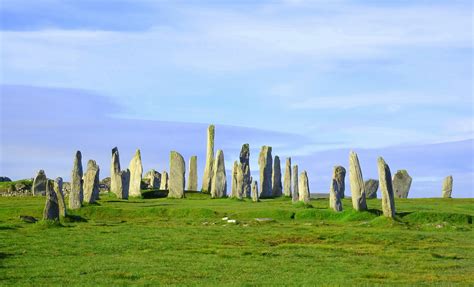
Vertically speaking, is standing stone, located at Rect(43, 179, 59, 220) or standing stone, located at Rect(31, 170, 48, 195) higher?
standing stone, located at Rect(31, 170, 48, 195)

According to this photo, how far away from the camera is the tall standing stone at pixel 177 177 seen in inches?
2466

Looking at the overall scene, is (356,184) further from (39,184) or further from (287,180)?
(39,184)

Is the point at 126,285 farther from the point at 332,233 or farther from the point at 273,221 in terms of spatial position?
the point at 273,221

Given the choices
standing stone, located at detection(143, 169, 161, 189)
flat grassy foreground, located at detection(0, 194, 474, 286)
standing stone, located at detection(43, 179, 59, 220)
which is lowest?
flat grassy foreground, located at detection(0, 194, 474, 286)

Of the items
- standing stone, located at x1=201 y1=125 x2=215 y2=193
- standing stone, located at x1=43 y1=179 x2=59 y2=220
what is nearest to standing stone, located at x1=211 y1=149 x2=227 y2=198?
standing stone, located at x1=201 y1=125 x2=215 y2=193

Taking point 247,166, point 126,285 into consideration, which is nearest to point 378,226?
point 126,285

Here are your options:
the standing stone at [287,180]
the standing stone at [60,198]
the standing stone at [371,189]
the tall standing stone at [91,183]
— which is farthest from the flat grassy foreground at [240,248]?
the standing stone at [287,180]

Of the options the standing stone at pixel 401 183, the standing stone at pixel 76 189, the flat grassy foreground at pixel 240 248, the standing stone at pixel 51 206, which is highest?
the standing stone at pixel 401 183

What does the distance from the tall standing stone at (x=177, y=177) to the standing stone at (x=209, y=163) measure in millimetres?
5093

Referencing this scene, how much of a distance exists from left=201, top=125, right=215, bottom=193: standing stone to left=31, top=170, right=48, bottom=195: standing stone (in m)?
12.9

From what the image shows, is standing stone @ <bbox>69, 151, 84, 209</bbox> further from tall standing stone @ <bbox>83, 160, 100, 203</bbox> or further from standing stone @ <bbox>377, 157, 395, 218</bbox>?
standing stone @ <bbox>377, 157, 395, 218</bbox>

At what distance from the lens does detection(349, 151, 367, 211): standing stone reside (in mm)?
44625

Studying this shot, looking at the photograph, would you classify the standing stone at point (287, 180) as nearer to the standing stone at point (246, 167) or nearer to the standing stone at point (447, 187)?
the standing stone at point (246, 167)

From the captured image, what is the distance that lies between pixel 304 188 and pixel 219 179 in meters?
11.1
